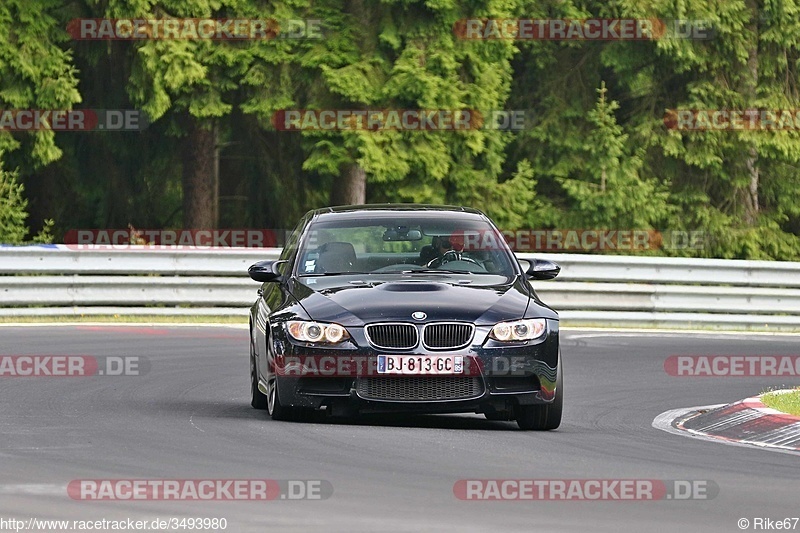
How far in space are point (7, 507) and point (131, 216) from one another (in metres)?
25.5

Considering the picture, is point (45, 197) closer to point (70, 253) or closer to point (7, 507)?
point (70, 253)

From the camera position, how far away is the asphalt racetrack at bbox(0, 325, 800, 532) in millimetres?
7957

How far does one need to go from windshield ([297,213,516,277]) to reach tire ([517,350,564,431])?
4.14 feet

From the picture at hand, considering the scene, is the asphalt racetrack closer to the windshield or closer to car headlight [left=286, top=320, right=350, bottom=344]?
car headlight [left=286, top=320, right=350, bottom=344]

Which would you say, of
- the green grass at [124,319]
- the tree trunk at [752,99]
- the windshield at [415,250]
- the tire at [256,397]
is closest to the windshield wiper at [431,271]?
the windshield at [415,250]

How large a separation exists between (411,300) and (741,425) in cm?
242

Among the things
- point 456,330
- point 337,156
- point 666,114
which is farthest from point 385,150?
point 456,330

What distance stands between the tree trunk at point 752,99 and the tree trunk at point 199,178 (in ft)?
34.3

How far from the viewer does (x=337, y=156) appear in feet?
97.0

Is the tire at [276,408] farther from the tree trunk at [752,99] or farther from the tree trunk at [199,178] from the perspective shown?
the tree trunk at [752,99]

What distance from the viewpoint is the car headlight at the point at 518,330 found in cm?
1135

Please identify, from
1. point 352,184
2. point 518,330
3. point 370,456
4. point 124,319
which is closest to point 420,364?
point 518,330

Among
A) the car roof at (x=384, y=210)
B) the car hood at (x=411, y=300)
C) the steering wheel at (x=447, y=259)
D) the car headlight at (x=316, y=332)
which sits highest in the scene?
the car roof at (x=384, y=210)

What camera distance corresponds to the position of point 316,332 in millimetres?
11391
